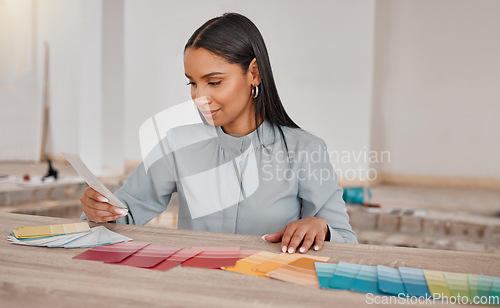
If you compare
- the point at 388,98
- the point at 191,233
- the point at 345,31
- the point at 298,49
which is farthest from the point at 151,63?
the point at 191,233

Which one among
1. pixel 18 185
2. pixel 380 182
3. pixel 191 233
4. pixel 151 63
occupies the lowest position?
pixel 380 182

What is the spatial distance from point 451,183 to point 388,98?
43.9 inches

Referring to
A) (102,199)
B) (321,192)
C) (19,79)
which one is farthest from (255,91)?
(19,79)

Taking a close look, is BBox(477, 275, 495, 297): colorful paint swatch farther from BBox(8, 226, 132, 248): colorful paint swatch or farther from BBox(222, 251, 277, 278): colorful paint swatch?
BBox(8, 226, 132, 248): colorful paint swatch

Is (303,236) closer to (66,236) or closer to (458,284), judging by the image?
(458,284)

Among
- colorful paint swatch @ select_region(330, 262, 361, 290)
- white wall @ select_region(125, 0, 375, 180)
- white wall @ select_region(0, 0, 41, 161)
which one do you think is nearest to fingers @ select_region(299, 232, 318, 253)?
colorful paint swatch @ select_region(330, 262, 361, 290)

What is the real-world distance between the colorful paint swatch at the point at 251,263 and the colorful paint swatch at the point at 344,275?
10 centimetres

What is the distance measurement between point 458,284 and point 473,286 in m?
0.02

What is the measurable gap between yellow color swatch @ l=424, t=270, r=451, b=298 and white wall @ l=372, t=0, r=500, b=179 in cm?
454

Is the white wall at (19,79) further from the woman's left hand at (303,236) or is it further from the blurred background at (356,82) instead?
the woman's left hand at (303,236)

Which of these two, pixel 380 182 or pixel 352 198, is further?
pixel 380 182

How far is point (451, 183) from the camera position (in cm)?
500

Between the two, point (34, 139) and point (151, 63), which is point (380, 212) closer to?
point (151, 63)

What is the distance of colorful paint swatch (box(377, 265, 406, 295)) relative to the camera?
2.12 ft
